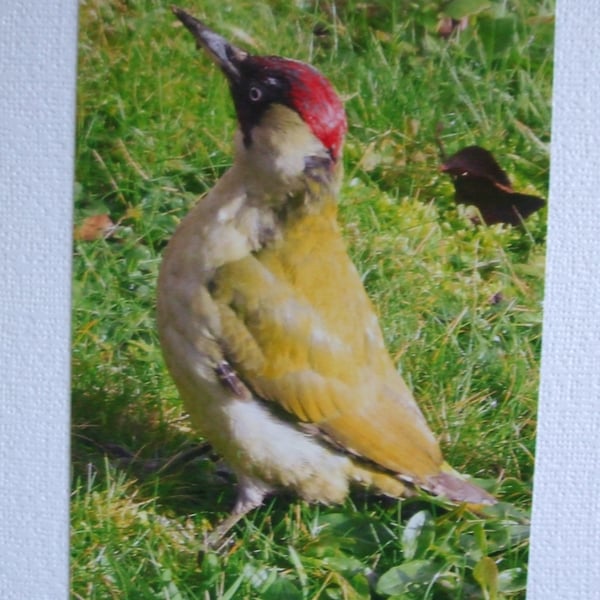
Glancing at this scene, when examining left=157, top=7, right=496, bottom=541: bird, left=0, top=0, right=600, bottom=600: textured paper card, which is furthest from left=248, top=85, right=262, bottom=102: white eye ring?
left=0, top=0, right=600, bottom=600: textured paper card

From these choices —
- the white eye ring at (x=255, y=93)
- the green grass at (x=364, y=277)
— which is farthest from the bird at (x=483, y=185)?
the white eye ring at (x=255, y=93)

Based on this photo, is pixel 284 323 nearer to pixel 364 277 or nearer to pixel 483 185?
pixel 364 277

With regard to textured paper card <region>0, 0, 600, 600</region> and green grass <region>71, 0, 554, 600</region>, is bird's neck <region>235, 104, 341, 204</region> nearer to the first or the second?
green grass <region>71, 0, 554, 600</region>

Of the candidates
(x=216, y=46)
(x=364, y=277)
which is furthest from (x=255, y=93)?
(x=364, y=277)

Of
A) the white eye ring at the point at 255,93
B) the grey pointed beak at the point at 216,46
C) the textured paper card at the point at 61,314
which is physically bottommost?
the textured paper card at the point at 61,314

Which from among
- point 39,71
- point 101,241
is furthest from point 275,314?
point 39,71

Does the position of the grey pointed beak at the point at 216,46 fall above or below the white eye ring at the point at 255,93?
above

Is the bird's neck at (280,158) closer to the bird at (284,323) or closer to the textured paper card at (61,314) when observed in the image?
the bird at (284,323)

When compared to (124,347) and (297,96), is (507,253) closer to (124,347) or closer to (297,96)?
(297,96)
